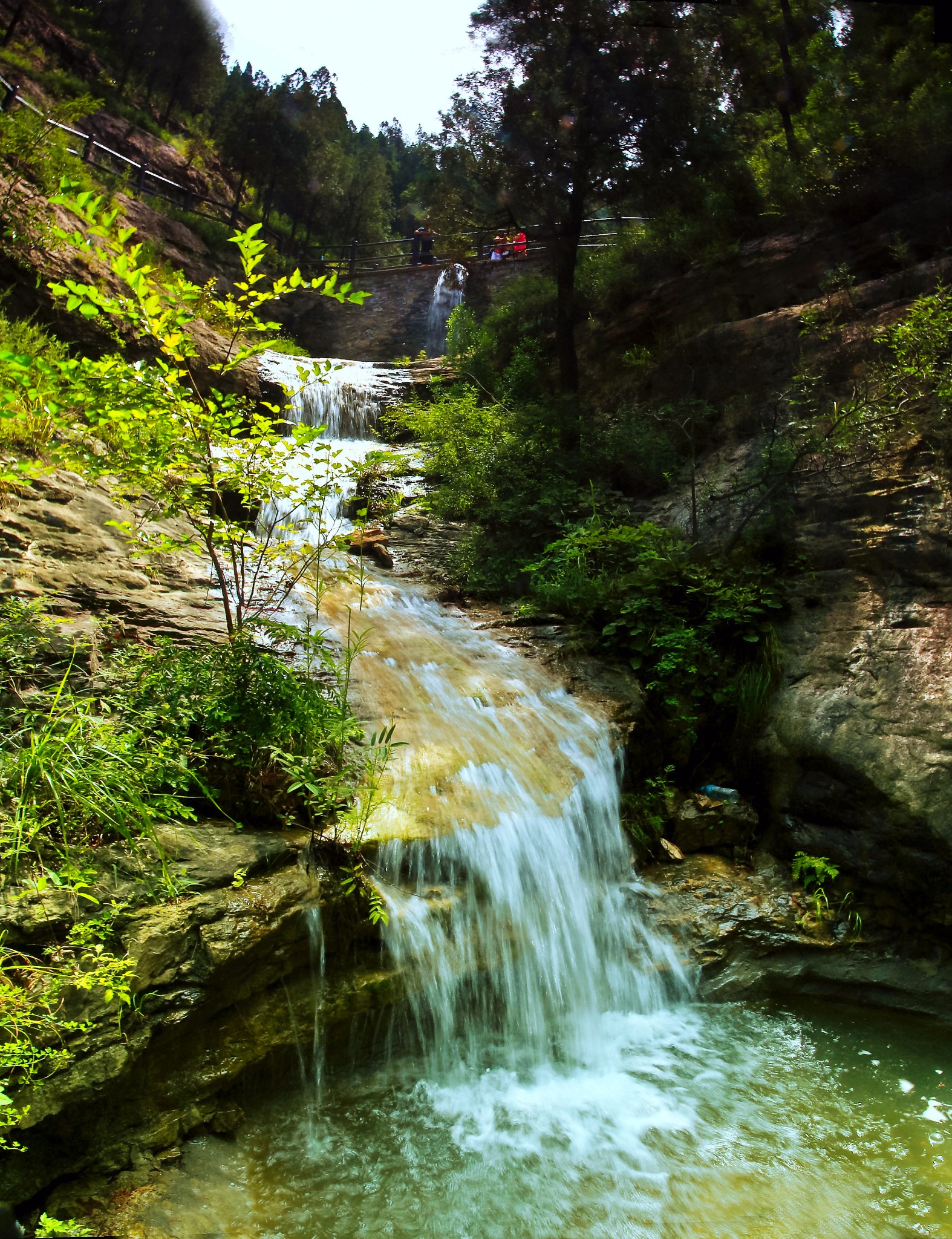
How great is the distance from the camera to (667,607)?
7086 millimetres

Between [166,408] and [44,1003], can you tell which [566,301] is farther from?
[44,1003]

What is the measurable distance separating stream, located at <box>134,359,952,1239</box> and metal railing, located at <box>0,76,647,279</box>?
8226 mm

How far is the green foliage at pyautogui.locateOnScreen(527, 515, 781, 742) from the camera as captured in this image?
21.2ft

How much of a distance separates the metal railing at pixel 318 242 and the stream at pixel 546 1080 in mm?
8226

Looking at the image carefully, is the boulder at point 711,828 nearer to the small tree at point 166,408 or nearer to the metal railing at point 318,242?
the small tree at point 166,408

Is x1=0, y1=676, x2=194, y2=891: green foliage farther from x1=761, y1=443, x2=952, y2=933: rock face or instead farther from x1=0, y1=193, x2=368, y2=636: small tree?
x1=761, y1=443, x2=952, y2=933: rock face

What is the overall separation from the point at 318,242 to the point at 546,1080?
3361cm

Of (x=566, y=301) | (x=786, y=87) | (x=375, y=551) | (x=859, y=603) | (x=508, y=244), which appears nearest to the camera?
(x=859, y=603)

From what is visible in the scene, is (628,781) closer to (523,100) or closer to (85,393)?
(85,393)

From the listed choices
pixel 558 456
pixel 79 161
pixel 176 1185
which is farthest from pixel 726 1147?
pixel 79 161

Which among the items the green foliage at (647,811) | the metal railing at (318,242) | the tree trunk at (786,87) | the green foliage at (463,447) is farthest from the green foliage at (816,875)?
the tree trunk at (786,87)

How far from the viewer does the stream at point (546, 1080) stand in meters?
3.09

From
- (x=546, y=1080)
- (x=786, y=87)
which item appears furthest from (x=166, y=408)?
(x=786, y=87)

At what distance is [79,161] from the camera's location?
10.7 m
